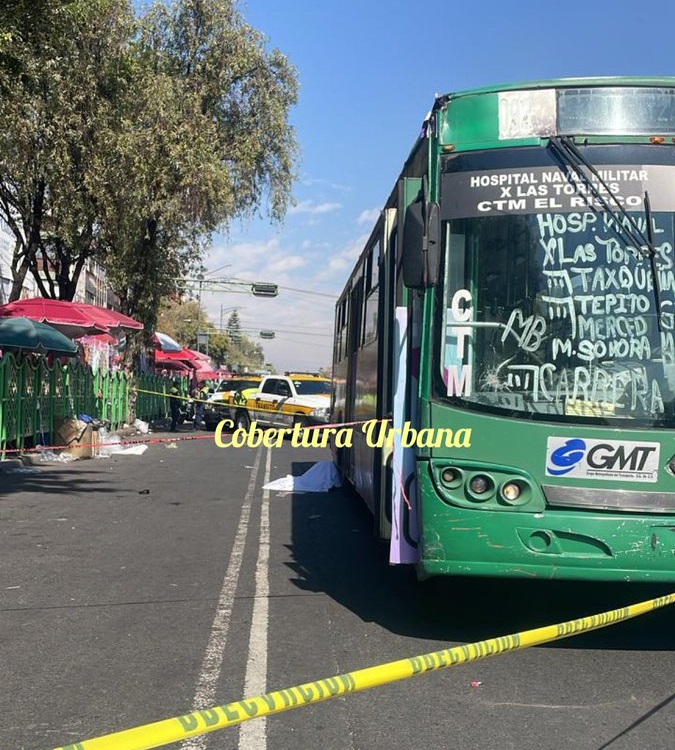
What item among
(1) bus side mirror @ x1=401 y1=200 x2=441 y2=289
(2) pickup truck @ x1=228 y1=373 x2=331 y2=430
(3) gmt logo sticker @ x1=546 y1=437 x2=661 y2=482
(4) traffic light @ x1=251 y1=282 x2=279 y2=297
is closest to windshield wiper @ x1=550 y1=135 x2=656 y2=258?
(1) bus side mirror @ x1=401 y1=200 x2=441 y2=289

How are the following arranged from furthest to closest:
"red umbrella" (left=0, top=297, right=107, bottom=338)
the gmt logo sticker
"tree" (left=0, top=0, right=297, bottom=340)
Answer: "tree" (left=0, top=0, right=297, bottom=340), "red umbrella" (left=0, top=297, right=107, bottom=338), the gmt logo sticker

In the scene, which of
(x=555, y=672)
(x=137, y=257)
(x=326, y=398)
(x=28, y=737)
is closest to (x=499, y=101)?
(x=555, y=672)

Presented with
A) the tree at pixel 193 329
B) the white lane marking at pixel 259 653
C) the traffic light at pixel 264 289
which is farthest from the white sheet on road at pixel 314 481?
→ the tree at pixel 193 329

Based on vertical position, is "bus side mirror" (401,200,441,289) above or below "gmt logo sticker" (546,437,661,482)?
above

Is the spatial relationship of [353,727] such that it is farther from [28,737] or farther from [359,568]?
[359,568]

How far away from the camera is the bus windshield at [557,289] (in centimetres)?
532

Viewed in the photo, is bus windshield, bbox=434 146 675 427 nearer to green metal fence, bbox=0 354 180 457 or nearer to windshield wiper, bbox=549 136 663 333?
windshield wiper, bbox=549 136 663 333

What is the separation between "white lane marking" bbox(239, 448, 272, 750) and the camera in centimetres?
412

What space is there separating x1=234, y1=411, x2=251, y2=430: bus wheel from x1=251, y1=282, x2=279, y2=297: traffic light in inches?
901

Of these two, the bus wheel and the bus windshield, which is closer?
the bus windshield

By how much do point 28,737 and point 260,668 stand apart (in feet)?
4.71

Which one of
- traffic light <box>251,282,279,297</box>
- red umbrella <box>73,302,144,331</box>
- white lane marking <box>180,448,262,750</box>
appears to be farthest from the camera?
traffic light <box>251,282,279,297</box>

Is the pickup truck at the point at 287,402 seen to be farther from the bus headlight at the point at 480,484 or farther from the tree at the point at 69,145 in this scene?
the bus headlight at the point at 480,484

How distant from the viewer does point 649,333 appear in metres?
5.31
